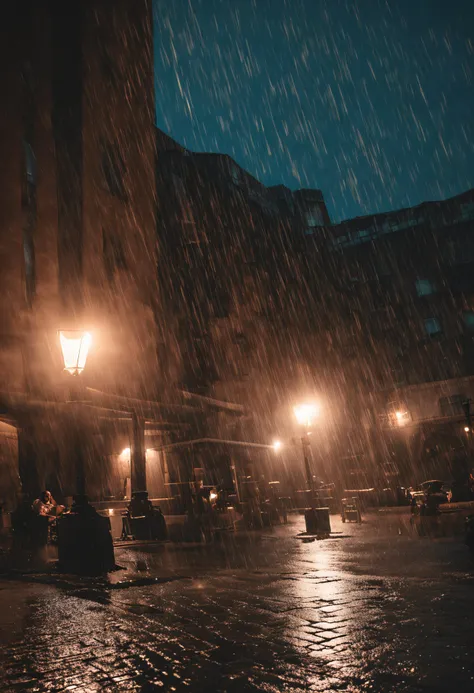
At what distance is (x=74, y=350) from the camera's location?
26.4 feet

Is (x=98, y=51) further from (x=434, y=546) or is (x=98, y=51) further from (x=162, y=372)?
(x=434, y=546)

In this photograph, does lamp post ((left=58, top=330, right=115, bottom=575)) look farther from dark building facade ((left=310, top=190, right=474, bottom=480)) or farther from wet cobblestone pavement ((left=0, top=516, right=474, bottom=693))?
dark building facade ((left=310, top=190, right=474, bottom=480))

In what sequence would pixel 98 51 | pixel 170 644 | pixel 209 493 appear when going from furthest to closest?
pixel 98 51 < pixel 209 493 < pixel 170 644

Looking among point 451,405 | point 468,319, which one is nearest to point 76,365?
point 451,405

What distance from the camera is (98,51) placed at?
883 inches

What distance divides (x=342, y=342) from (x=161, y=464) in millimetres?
17869

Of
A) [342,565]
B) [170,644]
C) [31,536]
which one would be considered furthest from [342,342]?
[170,644]

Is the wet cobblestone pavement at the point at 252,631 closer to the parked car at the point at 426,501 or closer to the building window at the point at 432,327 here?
the parked car at the point at 426,501

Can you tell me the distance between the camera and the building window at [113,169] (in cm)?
2214

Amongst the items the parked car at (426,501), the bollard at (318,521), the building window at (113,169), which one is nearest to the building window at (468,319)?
the parked car at (426,501)

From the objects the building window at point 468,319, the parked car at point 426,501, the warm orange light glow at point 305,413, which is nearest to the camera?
the warm orange light glow at point 305,413

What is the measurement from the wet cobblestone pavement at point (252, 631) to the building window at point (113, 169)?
17.8 metres

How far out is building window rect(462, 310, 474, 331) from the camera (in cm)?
3575

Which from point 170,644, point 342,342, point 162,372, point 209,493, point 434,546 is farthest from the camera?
point 342,342
